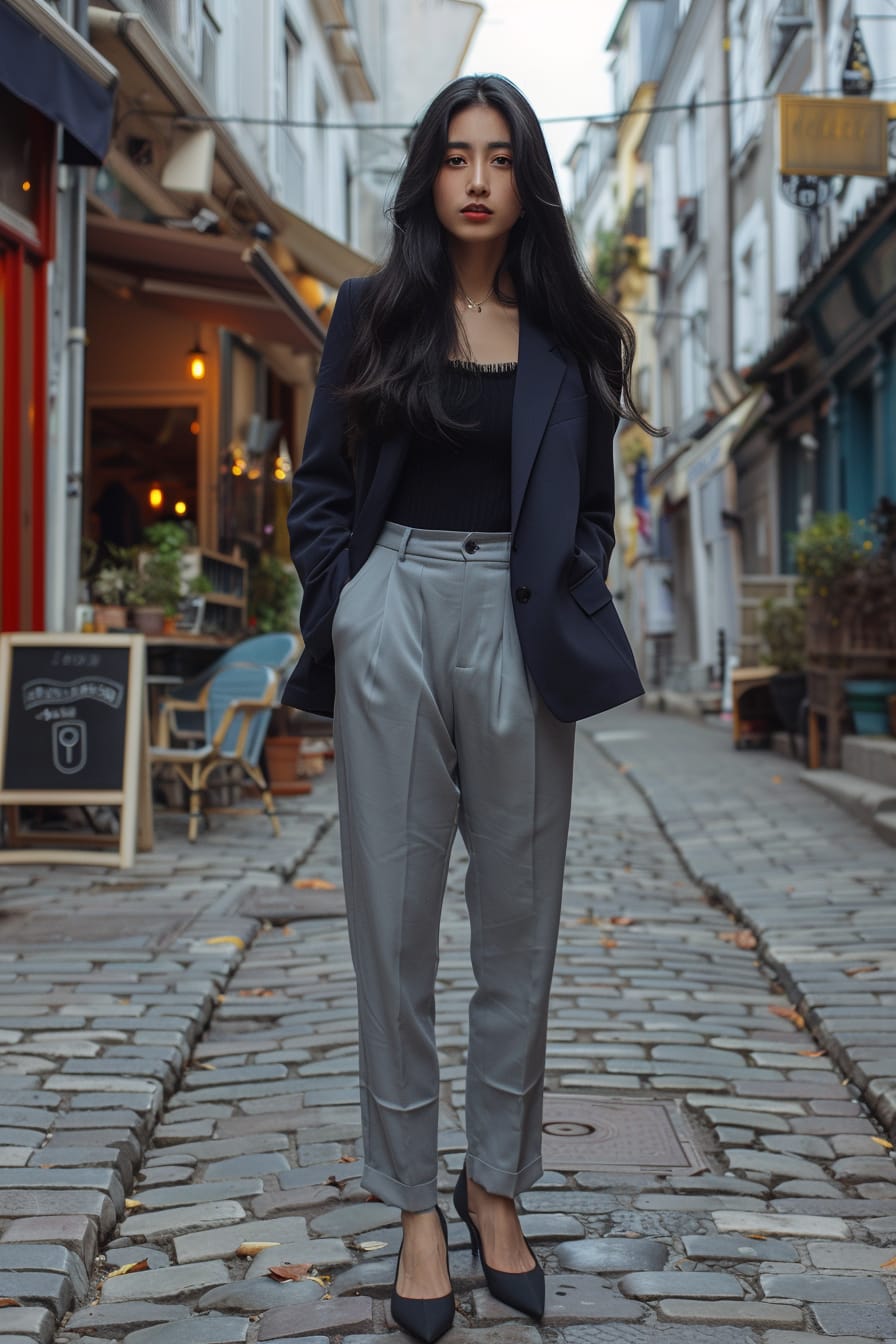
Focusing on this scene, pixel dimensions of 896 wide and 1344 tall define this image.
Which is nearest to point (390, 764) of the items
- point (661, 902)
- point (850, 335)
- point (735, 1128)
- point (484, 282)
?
point (484, 282)

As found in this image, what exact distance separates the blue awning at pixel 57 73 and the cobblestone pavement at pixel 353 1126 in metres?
3.40

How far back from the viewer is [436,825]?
8.26ft

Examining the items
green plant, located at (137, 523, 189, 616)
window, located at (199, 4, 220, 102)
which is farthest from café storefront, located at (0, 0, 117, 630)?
window, located at (199, 4, 220, 102)

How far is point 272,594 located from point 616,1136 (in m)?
10.8

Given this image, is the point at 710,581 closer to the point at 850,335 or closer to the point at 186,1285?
the point at 850,335

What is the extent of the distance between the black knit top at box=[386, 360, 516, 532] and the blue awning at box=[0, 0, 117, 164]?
452 centimetres

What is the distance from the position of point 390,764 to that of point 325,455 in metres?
0.55

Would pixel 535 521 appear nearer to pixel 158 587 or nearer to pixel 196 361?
pixel 158 587

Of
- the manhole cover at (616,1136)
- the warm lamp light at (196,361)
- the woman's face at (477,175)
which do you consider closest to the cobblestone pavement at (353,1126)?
the manhole cover at (616,1136)

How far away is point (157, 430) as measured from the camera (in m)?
13.7

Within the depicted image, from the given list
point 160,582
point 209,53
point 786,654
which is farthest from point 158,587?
point 786,654

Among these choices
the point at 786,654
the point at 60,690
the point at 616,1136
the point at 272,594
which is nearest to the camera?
the point at 616,1136

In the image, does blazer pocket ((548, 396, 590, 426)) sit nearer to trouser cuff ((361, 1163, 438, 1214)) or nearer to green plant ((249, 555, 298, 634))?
trouser cuff ((361, 1163, 438, 1214))

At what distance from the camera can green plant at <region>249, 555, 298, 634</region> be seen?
1368 centimetres
